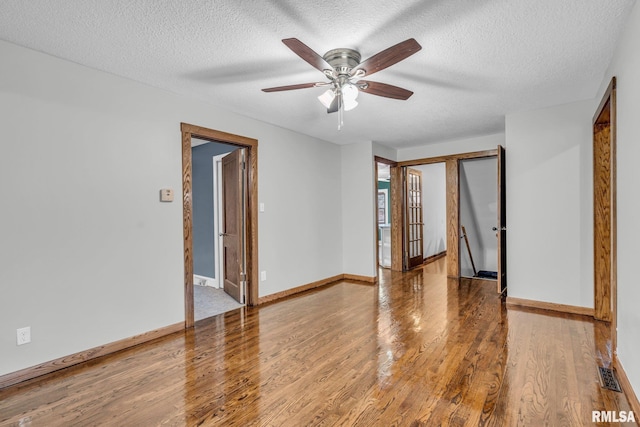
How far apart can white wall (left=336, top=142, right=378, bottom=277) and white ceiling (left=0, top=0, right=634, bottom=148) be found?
1.94 meters

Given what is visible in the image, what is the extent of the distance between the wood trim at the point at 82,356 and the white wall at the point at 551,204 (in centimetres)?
390

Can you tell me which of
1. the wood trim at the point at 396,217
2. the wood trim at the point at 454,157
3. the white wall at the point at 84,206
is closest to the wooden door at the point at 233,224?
the white wall at the point at 84,206

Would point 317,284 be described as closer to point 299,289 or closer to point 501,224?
point 299,289

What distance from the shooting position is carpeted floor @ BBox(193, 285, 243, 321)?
379 cm

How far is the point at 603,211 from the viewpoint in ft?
10.7

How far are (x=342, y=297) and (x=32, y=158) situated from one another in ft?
11.5

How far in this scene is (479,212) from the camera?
658cm

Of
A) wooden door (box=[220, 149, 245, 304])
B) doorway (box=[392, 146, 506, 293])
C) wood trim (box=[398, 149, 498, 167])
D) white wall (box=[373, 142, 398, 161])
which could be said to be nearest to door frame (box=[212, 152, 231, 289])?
wooden door (box=[220, 149, 245, 304])

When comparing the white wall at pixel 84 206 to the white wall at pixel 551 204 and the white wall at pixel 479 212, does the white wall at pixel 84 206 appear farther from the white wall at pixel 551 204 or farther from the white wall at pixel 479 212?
the white wall at pixel 479 212

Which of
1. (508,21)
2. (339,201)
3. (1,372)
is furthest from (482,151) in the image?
(1,372)

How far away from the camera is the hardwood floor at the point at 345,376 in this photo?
1.83 m

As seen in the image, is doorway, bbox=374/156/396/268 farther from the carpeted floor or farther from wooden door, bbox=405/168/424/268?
the carpeted floor

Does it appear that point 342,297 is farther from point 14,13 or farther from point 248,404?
point 14,13

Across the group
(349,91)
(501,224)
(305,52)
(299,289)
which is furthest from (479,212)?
(305,52)
